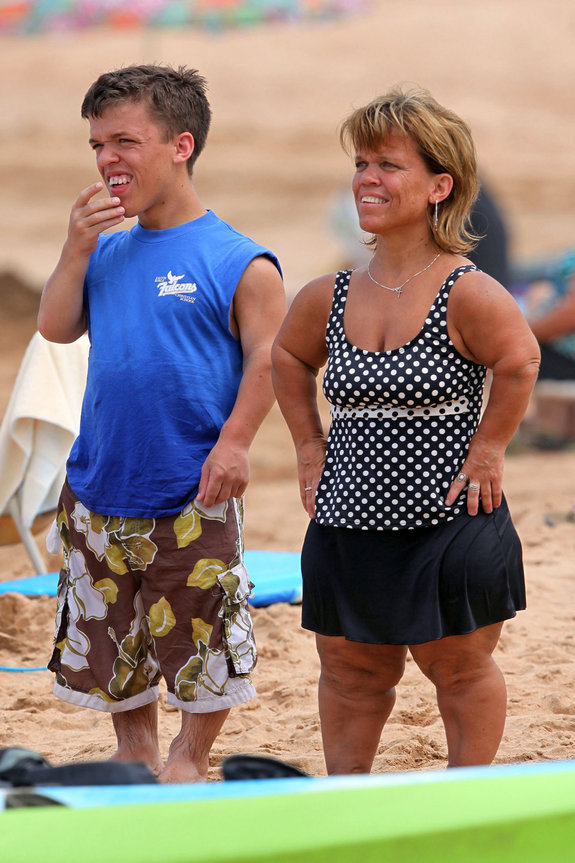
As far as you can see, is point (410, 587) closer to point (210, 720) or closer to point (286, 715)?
point (210, 720)

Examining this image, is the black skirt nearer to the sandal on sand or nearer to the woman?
the woman

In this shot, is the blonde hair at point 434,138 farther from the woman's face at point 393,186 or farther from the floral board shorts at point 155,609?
the floral board shorts at point 155,609

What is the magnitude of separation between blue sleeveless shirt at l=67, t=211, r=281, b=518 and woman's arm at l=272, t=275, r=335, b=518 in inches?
7.1

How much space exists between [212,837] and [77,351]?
11.0 feet

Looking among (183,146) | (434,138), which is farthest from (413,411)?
(183,146)

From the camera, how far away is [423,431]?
8.67 feet

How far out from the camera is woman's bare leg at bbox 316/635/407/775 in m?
2.80

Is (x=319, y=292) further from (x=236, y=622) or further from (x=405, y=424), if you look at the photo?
(x=236, y=622)

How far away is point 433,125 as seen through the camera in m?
2.61

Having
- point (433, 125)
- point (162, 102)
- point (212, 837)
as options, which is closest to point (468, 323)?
point (433, 125)

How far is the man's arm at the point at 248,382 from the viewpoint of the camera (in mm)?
2931

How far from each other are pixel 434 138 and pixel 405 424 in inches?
25.6

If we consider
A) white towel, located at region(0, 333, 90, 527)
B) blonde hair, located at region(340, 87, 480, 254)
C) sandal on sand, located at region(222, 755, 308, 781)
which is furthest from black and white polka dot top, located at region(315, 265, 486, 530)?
white towel, located at region(0, 333, 90, 527)

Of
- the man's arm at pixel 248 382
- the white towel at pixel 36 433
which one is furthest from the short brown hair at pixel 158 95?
the white towel at pixel 36 433
